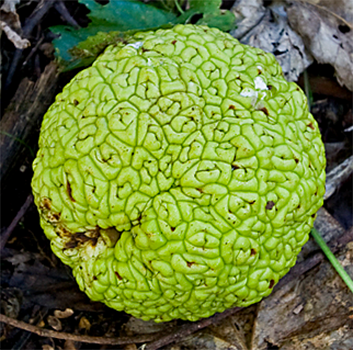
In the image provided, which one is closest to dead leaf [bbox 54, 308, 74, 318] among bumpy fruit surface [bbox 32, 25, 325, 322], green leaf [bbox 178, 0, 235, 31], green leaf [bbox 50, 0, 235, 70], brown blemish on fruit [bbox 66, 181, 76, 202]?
bumpy fruit surface [bbox 32, 25, 325, 322]

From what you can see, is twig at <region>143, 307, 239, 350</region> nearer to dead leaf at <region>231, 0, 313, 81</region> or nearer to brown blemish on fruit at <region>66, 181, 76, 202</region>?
brown blemish on fruit at <region>66, 181, 76, 202</region>

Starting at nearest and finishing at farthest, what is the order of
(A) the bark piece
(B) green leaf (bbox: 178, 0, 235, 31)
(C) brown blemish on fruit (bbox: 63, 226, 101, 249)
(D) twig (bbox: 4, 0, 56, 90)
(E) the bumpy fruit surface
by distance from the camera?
(E) the bumpy fruit surface, (C) brown blemish on fruit (bbox: 63, 226, 101, 249), (B) green leaf (bbox: 178, 0, 235, 31), (A) the bark piece, (D) twig (bbox: 4, 0, 56, 90)

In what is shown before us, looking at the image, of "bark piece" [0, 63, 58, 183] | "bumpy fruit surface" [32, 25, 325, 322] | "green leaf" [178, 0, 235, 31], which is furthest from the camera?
"bark piece" [0, 63, 58, 183]

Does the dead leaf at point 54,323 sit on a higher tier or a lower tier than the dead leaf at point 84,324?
lower

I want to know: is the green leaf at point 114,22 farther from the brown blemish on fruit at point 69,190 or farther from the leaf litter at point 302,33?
the brown blemish on fruit at point 69,190

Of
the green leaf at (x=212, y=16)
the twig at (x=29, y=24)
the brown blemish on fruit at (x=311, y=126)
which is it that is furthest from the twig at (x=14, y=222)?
the brown blemish on fruit at (x=311, y=126)
